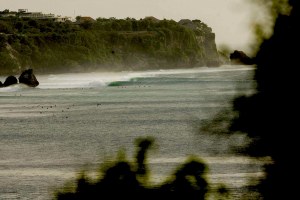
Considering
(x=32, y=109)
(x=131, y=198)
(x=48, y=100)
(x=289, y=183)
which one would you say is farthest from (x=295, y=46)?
(x=48, y=100)

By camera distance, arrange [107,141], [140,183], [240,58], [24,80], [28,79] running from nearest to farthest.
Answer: [140,183]
[240,58]
[107,141]
[24,80]
[28,79]

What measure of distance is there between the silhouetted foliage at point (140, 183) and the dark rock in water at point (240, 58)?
777 mm

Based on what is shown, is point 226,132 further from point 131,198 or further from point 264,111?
point 131,198

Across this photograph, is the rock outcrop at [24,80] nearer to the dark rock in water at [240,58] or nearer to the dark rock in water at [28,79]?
the dark rock in water at [28,79]

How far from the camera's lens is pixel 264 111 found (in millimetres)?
5523

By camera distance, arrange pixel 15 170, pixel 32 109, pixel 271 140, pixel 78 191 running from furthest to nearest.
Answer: pixel 32 109 < pixel 15 170 < pixel 271 140 < pixel 78 191

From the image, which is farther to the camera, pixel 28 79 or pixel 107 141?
pixel 28 79

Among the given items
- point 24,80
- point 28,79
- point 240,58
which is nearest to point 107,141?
point 240,58

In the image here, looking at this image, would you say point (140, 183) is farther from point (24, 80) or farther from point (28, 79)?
point (28, 79)

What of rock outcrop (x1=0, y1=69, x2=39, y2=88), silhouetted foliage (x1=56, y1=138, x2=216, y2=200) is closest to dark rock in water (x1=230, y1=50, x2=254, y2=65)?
silhouetted foliage (x1=56, y1=138, x2=216, y2=200)

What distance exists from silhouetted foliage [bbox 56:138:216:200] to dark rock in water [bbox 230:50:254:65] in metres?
0.78

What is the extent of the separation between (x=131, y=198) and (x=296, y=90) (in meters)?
1.38

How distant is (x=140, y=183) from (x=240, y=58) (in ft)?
3.77

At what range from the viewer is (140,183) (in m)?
5.32
